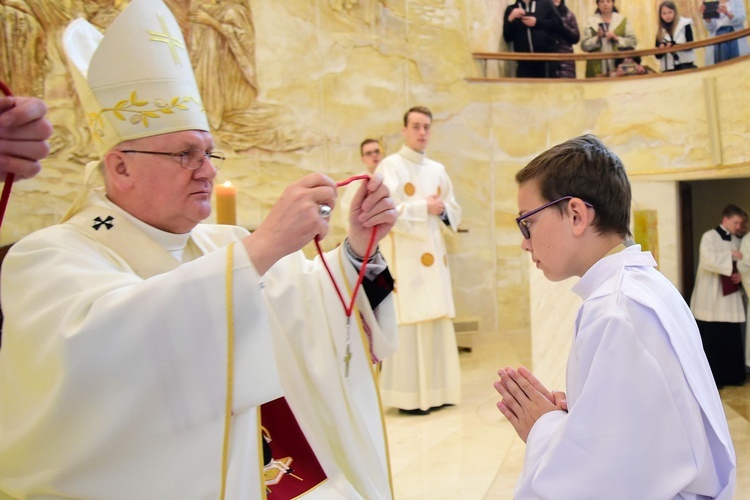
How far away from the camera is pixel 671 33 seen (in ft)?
29.7

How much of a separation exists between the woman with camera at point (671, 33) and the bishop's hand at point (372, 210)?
7.92 metres

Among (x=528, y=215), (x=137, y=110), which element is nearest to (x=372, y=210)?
(x=528, y=215)

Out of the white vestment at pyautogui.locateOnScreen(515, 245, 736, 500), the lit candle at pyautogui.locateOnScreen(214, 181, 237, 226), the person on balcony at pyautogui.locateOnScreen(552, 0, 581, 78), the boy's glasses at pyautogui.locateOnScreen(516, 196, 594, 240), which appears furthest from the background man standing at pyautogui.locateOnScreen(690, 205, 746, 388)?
the white vestment at pyautogui.locateOnScreen(515, 245, 736, 500)

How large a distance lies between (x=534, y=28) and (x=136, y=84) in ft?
26.5

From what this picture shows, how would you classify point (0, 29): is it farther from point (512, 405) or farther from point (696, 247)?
point (696, 247)

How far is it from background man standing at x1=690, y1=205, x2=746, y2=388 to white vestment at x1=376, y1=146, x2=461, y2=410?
2.96 meters

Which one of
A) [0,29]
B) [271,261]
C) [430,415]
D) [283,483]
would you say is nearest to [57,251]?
[271,261]

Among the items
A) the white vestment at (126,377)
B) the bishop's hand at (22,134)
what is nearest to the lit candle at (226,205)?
the white vestment at (126,377)

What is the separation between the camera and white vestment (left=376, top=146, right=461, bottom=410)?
19.1 feet

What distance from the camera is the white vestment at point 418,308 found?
5.84 m

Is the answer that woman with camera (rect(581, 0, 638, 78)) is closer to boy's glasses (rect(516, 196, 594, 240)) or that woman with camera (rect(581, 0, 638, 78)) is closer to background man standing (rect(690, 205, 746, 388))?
background man standing (rect(690, 205, 746, 388))

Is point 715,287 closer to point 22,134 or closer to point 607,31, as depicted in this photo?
point 607,31

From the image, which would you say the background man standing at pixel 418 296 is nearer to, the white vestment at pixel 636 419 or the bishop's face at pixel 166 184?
the bishop's face at pixel 166 184

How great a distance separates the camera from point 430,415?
5.78 meters
